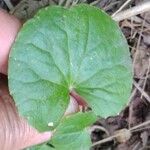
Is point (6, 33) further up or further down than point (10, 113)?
further up

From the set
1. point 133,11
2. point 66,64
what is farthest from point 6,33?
point 133,11

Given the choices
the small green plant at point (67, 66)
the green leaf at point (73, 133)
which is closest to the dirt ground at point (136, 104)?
the green leaf at point (73, 133)

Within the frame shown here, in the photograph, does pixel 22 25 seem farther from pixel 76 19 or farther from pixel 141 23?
pixel 141 23

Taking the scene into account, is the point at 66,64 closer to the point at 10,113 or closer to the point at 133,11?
the point at 10,113

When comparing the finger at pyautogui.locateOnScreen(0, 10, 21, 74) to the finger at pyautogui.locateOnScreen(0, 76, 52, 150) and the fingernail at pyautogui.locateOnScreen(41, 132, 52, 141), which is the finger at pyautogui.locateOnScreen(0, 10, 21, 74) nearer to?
the finger at pyautogui.locateOnScreen(0, 76, 52, 150)

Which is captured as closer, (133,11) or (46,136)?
(46,136)

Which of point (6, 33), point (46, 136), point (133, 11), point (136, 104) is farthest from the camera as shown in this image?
point (136, 104)

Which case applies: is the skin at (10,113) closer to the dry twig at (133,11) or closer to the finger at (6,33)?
the finger at (6,33)
